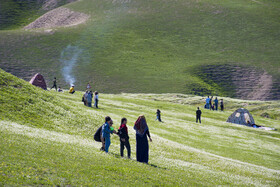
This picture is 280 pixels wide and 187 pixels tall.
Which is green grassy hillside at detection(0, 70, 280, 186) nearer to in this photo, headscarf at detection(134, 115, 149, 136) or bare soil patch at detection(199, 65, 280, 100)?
headscarf at detection(134, 115, 149, 136)

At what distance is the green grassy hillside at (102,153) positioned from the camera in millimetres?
17219

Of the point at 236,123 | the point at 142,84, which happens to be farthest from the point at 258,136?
the point at 142,84

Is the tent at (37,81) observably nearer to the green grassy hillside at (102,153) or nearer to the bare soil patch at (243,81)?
the green grassy hillside at (102,153)

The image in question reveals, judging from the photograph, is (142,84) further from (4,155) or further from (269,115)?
(4,155)

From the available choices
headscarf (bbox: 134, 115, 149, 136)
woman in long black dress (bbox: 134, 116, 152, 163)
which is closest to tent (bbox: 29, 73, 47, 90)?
woman in long black dress (bbox: 134, 116, 152, 163)

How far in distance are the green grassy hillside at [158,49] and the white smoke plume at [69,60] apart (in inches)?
40.7

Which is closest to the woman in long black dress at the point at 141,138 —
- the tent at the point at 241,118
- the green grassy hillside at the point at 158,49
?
the tent at the point at 241,118

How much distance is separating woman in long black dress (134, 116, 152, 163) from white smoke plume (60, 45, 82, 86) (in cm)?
10258

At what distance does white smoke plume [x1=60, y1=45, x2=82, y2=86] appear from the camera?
418 ft

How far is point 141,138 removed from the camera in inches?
907

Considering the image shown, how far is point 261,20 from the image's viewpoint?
186 m

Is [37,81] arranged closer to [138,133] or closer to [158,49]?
[138,133]

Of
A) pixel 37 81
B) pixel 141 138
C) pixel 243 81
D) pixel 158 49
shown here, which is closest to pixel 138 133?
pixel 141 138

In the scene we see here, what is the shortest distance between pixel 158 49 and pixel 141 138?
5563 inches
